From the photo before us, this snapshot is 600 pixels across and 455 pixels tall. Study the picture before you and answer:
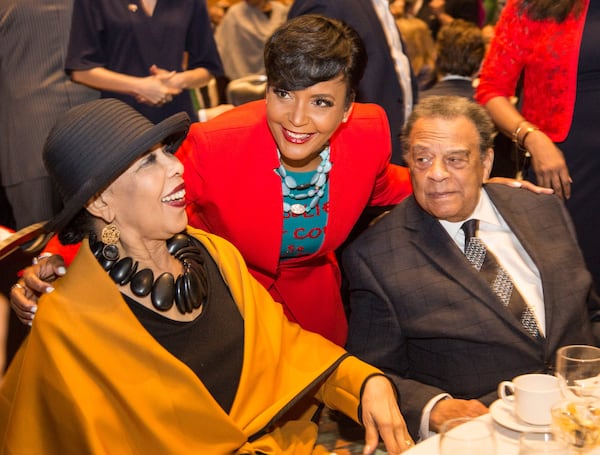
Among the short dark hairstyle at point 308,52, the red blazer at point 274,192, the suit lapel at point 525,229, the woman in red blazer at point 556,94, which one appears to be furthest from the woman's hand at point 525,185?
the short dark hairstyle at point 308,52

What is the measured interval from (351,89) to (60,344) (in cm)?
129

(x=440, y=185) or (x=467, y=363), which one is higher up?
(x=440, y=185)

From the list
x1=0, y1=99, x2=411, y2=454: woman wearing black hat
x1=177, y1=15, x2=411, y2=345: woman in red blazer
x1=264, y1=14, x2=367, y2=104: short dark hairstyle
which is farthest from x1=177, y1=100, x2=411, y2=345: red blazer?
x1=0, y1=99, x2=411, y2=454: woman wearing black hat

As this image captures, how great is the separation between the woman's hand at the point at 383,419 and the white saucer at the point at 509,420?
290 mm

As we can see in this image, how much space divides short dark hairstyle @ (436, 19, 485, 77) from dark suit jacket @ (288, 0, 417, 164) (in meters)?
0.98

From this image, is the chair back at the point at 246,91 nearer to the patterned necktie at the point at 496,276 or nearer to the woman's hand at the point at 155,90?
the woman's hand at the point at 155,90

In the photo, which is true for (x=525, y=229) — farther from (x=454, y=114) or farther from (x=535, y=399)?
(x=535, y=399)

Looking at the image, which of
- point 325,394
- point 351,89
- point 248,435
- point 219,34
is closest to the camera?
point 248,435

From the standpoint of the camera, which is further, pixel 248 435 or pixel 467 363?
pixel 467 363

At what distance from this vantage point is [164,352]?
6.44 ft

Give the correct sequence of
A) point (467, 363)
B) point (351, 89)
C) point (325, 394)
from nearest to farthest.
A: point (325, 394)
point (467, 363)
point (351, 89)

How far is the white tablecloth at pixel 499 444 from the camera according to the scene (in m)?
1.73

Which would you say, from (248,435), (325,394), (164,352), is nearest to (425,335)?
(325,394)

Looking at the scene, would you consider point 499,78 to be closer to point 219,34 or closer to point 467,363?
point 467,363
